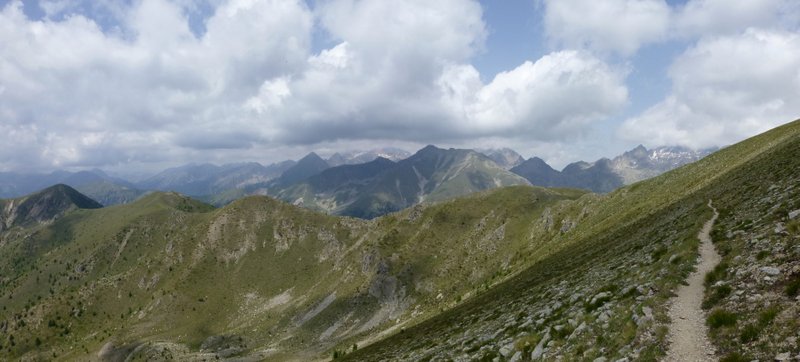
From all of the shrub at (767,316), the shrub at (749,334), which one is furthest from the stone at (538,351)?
the shrub at (767,316)

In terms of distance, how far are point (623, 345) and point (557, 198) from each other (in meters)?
156

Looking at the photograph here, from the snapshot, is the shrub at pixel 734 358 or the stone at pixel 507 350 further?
the stone at pixel 507 350

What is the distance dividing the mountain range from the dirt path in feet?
1.33

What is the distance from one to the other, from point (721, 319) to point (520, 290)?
34.9 m

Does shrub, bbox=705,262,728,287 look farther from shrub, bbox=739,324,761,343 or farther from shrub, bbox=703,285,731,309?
shrub, bbox=739,324,761,343

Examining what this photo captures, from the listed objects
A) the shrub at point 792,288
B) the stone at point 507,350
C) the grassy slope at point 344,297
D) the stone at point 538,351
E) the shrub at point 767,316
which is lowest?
the grassy slope at point 344,297

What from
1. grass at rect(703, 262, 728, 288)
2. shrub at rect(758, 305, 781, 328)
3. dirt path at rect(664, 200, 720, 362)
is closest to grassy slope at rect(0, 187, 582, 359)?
dirt path at rect(664, 200, 720, 362)

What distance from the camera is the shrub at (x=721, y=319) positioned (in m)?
15.5

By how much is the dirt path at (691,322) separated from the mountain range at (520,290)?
406mm

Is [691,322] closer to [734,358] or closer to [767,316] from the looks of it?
[767,316]

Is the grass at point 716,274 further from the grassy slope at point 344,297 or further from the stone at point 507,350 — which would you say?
the grassy slope at point 344,297

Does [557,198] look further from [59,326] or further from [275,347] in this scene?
[59,326]

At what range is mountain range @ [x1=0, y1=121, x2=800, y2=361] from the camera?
18516mm

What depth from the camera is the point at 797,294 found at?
14953 millimetres
